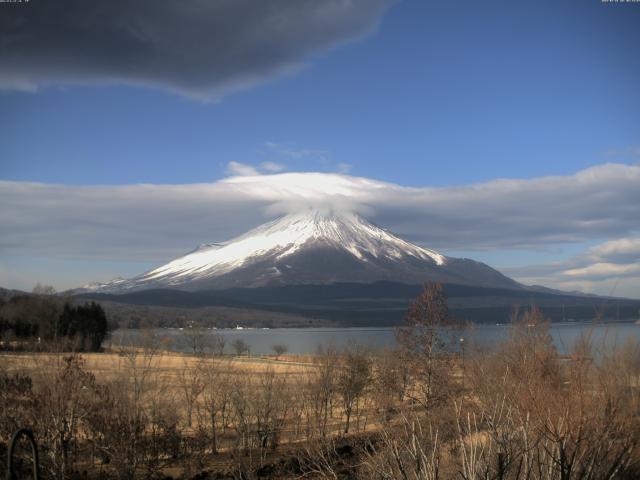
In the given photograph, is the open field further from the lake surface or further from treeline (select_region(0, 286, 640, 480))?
the lake surface

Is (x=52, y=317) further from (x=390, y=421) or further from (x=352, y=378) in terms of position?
(x=390, y=421)

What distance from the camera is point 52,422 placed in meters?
15.4

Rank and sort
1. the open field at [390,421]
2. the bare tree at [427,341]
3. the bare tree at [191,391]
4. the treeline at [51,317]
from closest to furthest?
1. the open field at [390,421]
2. the bare tree at [191,391]
3. the bare tree at [427,341]
4. the treeline at [51,317]

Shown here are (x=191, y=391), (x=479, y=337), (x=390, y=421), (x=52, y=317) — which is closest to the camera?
(x=390, y=421)

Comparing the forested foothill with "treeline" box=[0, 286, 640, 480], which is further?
the forested foothill

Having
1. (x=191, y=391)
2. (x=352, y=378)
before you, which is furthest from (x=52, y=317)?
(x=352, y=378)

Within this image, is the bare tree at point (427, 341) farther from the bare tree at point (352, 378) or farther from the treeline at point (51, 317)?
the treeline at point (51, 317)

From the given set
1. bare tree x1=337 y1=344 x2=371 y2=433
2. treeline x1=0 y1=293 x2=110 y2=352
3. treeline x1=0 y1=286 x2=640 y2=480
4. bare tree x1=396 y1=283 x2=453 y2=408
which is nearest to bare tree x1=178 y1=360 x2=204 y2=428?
treeline x1=0 y1=286 x2=640 y2=480

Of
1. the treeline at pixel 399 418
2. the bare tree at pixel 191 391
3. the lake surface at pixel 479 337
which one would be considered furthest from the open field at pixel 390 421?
the bare tree at pixel 191 391

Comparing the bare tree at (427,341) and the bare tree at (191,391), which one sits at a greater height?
the bare tree at (427,341)

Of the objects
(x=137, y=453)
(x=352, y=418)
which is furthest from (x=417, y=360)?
(x=137, y=453)

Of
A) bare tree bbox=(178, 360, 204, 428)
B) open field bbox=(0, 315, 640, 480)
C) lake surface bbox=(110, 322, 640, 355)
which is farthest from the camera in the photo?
bare tree bbox=(178, 360, 204, 428)

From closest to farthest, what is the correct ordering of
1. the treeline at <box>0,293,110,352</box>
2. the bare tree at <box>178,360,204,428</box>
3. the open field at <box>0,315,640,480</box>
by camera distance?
the open field at <box>0,315,640,480</box> → the bare tree at <box>178,360,204,428</box> → the treeline at <box>0,293,110,352</box>

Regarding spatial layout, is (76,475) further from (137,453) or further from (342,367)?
(342,367)
